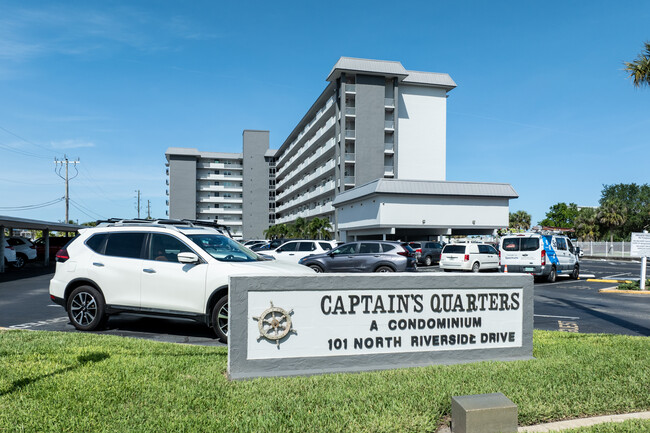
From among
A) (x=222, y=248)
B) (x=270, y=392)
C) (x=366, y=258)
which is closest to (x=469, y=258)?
(x=366, y=258)

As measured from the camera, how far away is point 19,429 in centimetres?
383

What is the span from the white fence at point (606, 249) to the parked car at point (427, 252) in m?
33.2

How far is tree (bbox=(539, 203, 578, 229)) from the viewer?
11838cm

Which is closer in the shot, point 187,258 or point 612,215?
point 187,258

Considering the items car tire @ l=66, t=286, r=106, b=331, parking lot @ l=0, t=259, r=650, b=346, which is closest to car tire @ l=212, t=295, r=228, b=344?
parking lot @ l=0, t=259, r=650, b=346

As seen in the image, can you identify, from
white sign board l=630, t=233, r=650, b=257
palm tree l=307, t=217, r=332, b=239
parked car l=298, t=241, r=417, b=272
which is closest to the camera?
white sign board l=630, t=233, r=650, b=257

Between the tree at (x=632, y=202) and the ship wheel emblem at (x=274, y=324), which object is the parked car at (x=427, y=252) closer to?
the ship wheel emblem at (x=274, y=324)

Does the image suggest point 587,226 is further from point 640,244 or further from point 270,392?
point 270,392

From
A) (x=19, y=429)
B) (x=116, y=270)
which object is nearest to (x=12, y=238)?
(x=116, y=270)

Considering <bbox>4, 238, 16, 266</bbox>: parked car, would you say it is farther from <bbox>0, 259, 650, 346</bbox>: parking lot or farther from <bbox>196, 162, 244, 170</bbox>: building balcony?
<bbox>196, 162, 244, 170</bbox>: building balcony

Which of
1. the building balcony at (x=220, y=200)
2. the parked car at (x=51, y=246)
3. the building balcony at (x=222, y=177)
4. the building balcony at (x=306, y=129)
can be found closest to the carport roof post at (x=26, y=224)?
the parked car at (x=51, y=246)

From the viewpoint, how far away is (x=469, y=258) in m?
24.6

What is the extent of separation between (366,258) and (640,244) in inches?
396

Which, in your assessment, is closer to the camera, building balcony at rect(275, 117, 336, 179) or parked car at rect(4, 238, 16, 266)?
parked car at rect(4, 238, 16, 266)
